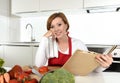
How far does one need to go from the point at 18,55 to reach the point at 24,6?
91 cm

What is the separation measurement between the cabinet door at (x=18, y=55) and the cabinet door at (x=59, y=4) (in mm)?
770

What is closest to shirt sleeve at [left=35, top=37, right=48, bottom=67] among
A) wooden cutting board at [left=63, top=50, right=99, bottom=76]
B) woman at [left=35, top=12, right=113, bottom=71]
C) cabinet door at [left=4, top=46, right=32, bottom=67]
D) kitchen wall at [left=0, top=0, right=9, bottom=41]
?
woman at [left=35, top=12, right=113, bottom=71]

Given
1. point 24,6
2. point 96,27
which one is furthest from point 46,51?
point 24,6

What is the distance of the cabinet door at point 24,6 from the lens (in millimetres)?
3314

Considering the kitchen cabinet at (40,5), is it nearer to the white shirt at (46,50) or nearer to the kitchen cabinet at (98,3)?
the kitchen cabinet at (98,3)

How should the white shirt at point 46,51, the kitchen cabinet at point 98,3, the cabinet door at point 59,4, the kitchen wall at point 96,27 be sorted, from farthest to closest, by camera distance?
the kitchen wall at point 96,27, the cabinet door at point 59,4, the kitchen cabinet at point 98,3, the white shirt at point 46,51

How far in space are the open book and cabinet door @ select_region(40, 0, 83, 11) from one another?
208cm

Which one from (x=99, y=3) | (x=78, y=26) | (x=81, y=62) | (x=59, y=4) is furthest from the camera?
(x=78, y=26)

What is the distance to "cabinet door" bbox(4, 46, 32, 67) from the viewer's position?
307 centimetres

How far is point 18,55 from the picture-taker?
3.14 metres

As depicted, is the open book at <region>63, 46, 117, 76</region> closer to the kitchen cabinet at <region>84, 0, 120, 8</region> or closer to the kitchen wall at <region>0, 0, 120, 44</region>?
the kitchen cabinet at <region>84, 0, 120, 8</region>

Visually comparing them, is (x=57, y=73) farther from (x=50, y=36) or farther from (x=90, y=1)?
(x=90, y=1)

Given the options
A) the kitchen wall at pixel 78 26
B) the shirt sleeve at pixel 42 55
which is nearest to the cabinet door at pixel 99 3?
the kitchen wall at pixel 78 26

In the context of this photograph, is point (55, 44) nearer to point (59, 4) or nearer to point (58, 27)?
point (58, 27)
